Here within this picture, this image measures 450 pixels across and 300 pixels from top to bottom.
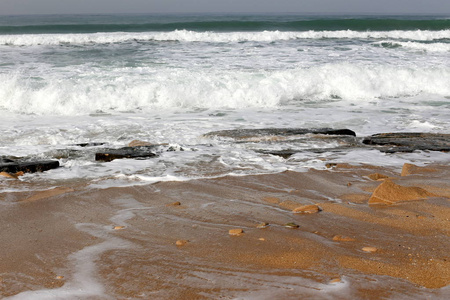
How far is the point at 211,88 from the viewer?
11023 millimetres

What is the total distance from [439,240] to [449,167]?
2597 millimetres

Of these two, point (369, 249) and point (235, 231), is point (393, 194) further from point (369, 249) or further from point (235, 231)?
point (235, 231)

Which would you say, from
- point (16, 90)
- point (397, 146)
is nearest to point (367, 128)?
point (397, 146)

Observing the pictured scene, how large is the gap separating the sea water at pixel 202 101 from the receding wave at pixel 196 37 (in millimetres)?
1654

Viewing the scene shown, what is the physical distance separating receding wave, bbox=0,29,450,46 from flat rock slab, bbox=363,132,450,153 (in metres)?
16.2

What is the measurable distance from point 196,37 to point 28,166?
19.0 metres

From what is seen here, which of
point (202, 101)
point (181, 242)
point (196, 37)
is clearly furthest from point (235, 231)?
point (196, 37)

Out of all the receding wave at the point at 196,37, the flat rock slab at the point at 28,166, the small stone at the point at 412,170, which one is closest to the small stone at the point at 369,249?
the small stone at the point at 412,170

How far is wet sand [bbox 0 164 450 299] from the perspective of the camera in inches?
96.0

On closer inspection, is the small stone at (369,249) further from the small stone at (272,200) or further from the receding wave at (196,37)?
the receding wave at (196,37)

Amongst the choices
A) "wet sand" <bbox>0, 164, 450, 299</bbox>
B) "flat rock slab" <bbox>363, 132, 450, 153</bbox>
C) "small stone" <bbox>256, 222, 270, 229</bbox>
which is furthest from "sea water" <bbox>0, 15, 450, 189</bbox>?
"small stone" <bbox>256, 222, 270, 229</bbox>

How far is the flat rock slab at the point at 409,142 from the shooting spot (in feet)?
19.9

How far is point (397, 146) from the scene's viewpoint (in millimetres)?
6184

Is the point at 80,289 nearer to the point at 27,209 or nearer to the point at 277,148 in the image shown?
the point at 27,209
